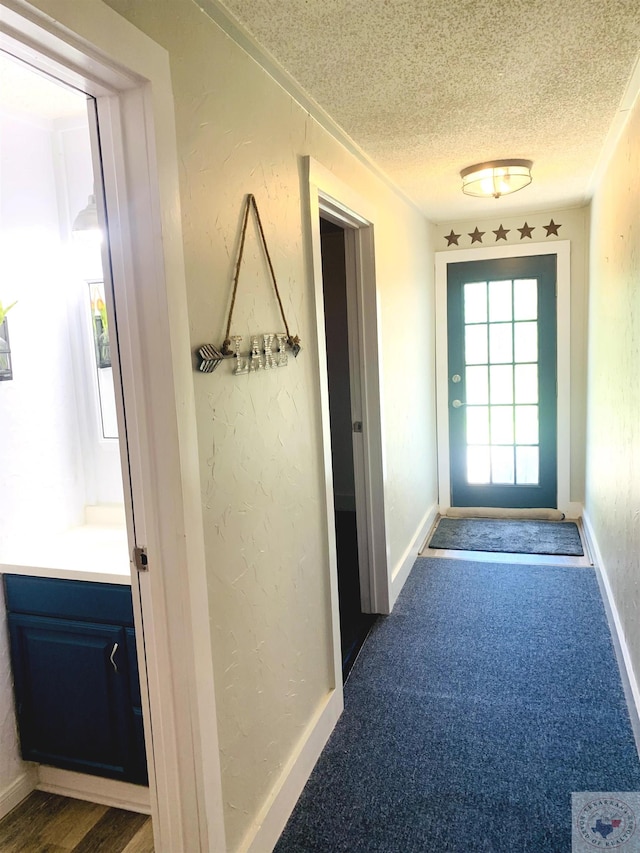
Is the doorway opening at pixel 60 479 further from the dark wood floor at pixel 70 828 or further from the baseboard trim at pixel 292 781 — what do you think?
the baseboard trim at pixel 292 781

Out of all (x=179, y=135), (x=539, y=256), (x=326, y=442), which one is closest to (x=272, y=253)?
(x=179, y=135)

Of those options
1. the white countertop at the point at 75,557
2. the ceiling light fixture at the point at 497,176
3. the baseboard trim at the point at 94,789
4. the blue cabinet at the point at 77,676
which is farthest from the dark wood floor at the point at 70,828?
the ceiling light fixture at the point at 497,176

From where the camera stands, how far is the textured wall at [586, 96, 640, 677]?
7.33 feet

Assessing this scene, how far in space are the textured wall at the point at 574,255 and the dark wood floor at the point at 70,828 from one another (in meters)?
3.69

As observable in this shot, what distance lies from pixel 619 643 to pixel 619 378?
1113mm

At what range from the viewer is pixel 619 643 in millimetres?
2615

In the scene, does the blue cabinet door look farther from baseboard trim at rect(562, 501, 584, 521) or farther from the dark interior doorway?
baseboard trim at rect(562, 501, 584, 521)

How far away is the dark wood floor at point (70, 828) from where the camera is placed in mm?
1814

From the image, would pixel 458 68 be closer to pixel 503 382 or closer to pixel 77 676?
pixel 77 676

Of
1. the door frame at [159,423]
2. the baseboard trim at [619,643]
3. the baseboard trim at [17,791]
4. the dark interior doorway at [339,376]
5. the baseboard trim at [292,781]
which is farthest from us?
the dark interior doorway at [339,376]

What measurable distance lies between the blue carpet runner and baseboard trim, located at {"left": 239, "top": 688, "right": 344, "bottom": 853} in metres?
0.04

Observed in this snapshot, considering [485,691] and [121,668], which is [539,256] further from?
[121,668]

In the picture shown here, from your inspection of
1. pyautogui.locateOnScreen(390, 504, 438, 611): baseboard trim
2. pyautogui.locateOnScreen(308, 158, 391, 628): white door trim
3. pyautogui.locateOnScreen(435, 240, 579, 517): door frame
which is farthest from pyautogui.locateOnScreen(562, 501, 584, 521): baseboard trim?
pyautogui.locateOnScreen(308, 158, 391, 628): white door trim

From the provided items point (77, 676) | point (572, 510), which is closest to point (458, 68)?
point (77, 676)
